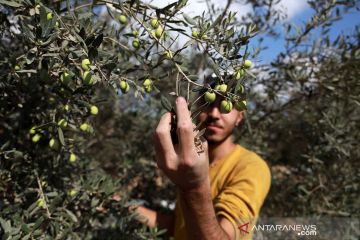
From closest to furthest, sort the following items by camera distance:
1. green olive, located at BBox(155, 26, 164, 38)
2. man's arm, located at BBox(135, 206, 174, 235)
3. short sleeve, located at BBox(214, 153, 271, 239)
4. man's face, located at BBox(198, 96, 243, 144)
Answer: green olive, located at BBox(155, 26, 164, 38), short sleeve, located at BBox(214, 153, 271, 239), man's face, located at BBox(198, 96, 243, 144), man's arm, located at BBox(135, 206, 174, 235)

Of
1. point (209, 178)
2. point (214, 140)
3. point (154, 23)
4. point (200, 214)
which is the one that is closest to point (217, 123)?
point (214, 140)

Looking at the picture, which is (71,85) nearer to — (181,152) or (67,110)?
(67,110)

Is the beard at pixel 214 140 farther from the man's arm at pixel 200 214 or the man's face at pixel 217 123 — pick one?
the man's arm at pixel 200 214

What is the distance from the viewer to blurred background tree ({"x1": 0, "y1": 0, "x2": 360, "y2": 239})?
Answer: 4.39ft

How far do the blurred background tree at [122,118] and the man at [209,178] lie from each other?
239 mm

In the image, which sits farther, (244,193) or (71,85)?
(244,193)

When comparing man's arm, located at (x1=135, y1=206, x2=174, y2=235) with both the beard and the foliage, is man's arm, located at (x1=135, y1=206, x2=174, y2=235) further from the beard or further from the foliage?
the beard

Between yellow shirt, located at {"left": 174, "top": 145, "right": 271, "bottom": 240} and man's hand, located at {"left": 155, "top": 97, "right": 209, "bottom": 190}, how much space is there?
2.06ft

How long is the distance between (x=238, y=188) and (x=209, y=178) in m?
0.31

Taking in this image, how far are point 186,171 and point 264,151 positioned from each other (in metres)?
2.78

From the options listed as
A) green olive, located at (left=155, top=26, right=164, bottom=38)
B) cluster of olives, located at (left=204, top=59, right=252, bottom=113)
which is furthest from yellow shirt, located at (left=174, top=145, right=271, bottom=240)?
green olive, located at (left=155, top=26, right=164, bottom=38)

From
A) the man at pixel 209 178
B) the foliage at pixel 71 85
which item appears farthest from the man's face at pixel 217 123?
the foliage at pixel 71 85

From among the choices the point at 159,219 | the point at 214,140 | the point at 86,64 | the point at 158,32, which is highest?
the point at 214,140

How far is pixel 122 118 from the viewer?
3.87 m
